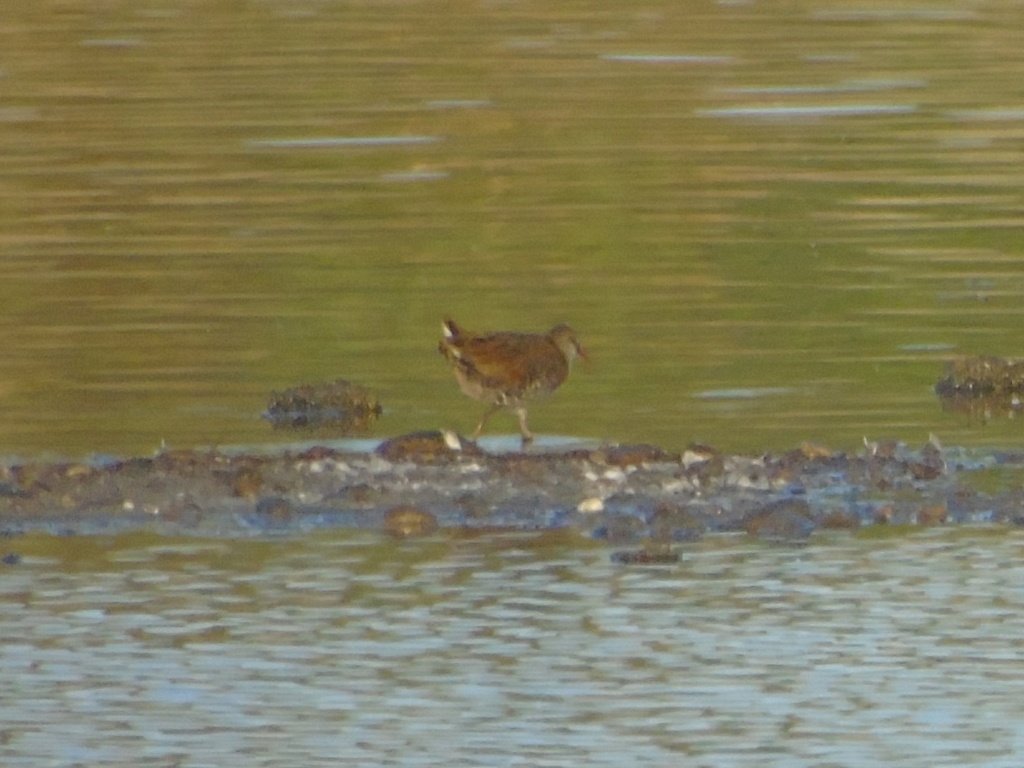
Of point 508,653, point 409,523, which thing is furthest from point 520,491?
point 508,653

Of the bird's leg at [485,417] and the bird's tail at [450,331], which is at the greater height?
the bird's tail at [450,331]

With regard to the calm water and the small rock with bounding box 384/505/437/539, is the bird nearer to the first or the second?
the calm water

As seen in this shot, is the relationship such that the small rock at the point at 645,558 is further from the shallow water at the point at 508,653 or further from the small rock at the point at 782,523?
the small rock at the point at 782,523

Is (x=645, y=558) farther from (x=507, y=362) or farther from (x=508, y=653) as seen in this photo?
(x=507, y=362)

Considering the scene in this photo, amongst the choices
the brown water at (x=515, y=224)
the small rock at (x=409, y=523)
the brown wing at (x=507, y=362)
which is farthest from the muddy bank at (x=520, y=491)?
the brown water at (x=515, y=224)

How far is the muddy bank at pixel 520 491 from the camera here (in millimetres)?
10453

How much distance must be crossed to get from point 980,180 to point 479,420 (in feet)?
29.2

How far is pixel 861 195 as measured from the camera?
20.5 meters

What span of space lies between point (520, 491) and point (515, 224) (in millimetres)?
8867

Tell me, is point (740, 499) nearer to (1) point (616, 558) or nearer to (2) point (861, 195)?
(1) point (616, 558)

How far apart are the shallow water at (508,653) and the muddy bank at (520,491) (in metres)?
0.26

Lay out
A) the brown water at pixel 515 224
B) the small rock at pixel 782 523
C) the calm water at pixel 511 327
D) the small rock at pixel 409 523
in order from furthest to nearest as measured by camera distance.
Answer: the brown water at pixel 515 224 < the small rock at pixel 409 523 < the small rock at pixel 782 523 < the calm water at pixel 511 327

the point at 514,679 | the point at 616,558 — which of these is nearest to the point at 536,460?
the point at 616,558

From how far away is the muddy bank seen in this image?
34.3 feet
